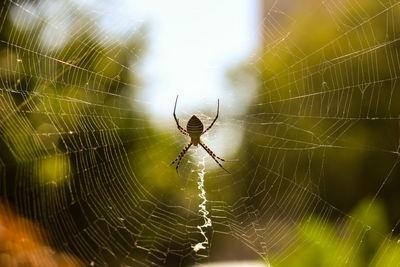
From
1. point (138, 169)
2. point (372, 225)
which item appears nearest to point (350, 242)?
point (372, 225)

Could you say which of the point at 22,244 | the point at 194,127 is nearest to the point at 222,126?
the point at 194,127

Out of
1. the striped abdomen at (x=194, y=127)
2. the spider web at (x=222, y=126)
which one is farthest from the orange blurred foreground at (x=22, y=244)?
the striped abdomen at (x=194, y=127)

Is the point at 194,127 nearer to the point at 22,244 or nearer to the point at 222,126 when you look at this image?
the point at 222,126

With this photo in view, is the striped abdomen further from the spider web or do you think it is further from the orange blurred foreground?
the orange blurred foreground

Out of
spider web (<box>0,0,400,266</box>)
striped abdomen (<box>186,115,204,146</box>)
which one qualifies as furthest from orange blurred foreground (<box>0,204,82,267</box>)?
striped abdomen (<box>186,115,204,146</box>)

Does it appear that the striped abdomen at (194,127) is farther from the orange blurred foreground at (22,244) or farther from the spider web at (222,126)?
the orange blurred foreground at (22,244)

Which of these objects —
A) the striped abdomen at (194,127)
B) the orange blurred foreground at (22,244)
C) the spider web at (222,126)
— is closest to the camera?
the orange blurred foreground at (22,244)

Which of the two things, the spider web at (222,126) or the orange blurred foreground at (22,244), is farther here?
the spider web at (222,126)
